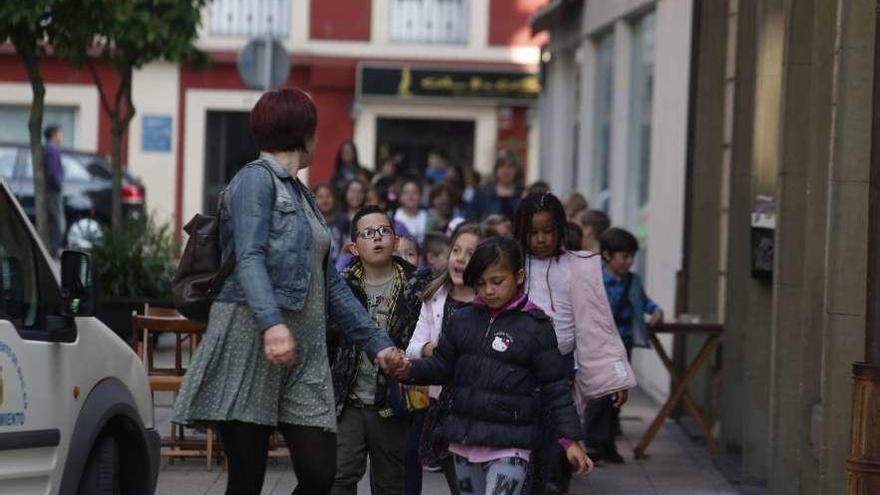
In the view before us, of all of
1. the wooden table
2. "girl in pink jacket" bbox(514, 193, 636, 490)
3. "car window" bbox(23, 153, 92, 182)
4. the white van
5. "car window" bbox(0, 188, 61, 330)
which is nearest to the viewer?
the white van

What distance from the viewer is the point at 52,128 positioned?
1021 inches

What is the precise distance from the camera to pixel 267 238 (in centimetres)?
654

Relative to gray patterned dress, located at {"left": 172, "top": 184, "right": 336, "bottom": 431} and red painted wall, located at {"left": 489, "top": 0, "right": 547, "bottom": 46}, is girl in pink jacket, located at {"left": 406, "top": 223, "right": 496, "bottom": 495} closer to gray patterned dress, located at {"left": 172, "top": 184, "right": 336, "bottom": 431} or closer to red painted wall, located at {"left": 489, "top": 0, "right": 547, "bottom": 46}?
gray patterned dress, located at {"left": 172, "top": 184, "right": 336, "bottom": 431}

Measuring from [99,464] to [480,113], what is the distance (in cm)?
2905

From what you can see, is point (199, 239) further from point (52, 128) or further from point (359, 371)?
point (52, 128)

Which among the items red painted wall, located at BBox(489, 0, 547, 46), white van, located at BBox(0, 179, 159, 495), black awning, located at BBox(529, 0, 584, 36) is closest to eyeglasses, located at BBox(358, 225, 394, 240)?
white van, located at BBox(0, 179, 159, 495)

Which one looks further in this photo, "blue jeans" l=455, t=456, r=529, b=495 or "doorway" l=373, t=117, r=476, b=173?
"doorway" l=373, t=117, r=476, b=173

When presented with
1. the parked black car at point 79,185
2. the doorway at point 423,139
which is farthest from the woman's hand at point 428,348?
the doorway at point 423,139

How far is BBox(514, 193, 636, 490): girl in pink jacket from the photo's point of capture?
31.0 feet

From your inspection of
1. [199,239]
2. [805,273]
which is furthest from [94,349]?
[805,273]

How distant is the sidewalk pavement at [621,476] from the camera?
11.1 metres

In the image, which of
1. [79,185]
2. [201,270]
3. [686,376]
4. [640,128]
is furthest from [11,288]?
[79,185]

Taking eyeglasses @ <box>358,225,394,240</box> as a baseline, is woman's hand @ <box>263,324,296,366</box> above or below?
below

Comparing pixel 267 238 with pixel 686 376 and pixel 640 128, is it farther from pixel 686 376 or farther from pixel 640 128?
pixel 640 128
